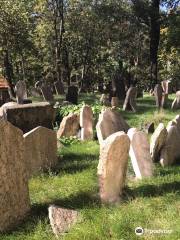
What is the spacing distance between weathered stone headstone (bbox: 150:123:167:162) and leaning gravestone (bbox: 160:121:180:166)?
0.09m

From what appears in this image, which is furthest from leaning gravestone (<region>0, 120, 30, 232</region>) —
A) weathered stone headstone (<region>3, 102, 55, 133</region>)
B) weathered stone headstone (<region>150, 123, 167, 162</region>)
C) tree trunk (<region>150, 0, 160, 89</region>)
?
tree trunk (<region>150, 0, 160, 89</region>)

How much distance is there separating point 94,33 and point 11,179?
77.0 feet

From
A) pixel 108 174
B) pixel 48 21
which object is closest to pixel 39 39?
pixel 48 21

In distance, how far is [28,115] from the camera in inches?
423

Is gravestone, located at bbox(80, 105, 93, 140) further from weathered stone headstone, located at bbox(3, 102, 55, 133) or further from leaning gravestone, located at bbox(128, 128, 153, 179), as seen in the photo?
leaning gravestone, located at bbox(128, 128, 153, 179)

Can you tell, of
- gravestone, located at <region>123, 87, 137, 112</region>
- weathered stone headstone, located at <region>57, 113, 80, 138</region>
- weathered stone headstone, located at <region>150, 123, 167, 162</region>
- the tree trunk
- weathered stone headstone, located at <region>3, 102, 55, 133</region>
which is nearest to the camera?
weathered stone headstone, located at <region>150, 123, 167, 162</region>

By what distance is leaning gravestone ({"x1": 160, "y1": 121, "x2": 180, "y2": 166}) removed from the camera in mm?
8508

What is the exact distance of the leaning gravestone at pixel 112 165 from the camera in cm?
628

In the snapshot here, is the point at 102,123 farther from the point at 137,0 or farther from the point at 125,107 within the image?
the point at 137,0

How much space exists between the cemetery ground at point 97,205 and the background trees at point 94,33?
1769 cm

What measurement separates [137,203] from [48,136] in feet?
8.72

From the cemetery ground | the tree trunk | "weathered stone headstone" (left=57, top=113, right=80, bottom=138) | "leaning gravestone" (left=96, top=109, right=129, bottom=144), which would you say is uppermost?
the tree trunk

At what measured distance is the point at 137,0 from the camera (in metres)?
27.7

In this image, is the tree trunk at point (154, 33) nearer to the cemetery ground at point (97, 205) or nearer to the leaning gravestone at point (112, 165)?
the cemetery ground at point (97, 205)
